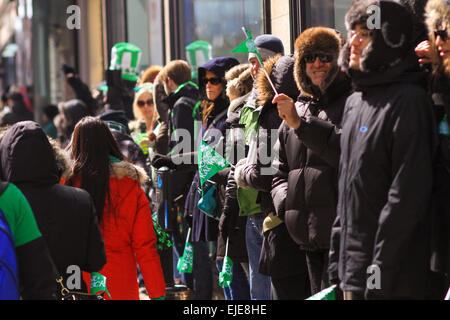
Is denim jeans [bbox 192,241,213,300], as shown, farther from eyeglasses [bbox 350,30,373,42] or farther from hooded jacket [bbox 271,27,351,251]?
eyeglasses [bbox 350,30,373,42]

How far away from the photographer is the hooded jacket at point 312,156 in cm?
507

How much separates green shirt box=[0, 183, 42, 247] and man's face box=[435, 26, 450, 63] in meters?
2.00

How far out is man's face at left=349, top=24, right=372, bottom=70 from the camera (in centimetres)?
462

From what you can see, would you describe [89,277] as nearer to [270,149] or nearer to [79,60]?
[270,149]

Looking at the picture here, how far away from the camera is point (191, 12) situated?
13000mm

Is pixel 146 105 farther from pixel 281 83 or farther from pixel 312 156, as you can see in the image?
pixel 312 156

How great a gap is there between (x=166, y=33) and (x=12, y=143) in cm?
907

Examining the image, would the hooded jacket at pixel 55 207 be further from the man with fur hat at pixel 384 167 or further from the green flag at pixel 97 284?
the man with fur hat at pixel 384 167

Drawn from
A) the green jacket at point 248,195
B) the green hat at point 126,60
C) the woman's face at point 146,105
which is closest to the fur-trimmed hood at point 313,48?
the green jacket at point 248,195

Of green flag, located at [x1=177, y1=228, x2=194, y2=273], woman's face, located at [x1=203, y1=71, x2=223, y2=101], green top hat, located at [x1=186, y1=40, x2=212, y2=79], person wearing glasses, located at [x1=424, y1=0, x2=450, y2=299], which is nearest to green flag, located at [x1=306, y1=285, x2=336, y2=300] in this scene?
person wearing glasses, located at [x1=424, y1=0, x2=450, y2=299]

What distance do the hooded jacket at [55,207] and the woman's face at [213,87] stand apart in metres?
2.89

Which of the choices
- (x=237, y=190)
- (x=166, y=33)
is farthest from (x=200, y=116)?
(x=166, y=33)

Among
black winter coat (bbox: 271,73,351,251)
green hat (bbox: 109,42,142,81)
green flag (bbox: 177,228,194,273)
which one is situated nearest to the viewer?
black winter coat (bbox: 271,73,351,251)

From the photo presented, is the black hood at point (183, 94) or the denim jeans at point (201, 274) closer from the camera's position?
the denim jeans at point (201, 274)
